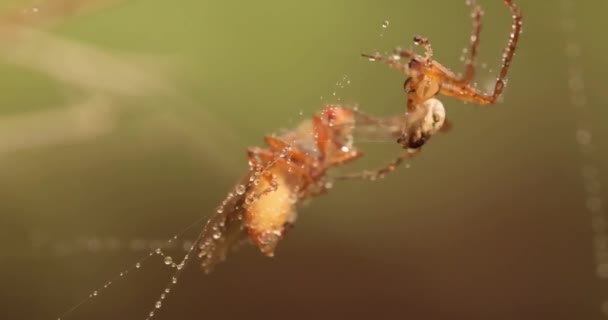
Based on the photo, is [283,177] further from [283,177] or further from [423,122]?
[423,122]

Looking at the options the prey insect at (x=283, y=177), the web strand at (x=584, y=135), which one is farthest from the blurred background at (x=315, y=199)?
the prey insect at (x=283, y=177)

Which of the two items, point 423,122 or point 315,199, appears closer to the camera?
point 423,122

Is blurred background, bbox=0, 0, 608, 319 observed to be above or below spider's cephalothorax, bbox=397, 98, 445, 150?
above

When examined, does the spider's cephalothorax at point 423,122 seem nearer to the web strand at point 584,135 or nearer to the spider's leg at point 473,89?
the spider's leg at point 473,89

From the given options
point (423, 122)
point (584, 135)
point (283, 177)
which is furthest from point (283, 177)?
point (584, 135)

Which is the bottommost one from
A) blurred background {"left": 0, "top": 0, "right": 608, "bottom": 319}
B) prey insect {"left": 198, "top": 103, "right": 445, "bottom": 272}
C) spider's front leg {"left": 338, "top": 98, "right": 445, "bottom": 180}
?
spider's front leg {"left": 338, "top": 98, "right": 445, "bottom": 180}

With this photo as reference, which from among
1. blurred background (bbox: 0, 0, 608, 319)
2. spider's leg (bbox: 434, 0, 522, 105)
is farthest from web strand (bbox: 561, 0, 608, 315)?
spider's leg (bbox: 434, 0, 522, 105)

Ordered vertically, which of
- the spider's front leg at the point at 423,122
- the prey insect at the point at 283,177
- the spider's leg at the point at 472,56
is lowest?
the spider's front leg at the point at 423,122

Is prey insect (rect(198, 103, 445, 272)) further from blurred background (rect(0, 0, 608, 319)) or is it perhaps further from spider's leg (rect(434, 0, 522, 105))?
blurred background (rect(0, 0, 608, 319))
